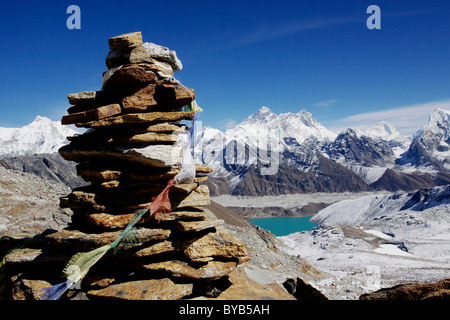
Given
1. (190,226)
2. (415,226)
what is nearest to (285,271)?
(190,226)

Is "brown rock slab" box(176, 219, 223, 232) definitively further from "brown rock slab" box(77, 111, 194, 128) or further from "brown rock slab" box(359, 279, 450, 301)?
"brown rock slab" box(359, 279, 450, 301)

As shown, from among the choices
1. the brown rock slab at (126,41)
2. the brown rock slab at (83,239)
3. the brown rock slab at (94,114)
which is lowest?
the brown rock slab at (83,239)

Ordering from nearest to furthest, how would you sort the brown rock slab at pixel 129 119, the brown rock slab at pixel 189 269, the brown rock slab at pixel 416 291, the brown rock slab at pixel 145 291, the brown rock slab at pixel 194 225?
the brown rock slab at pixel 416 291, the brown rock slab at pixel 145 291, the brown rock slab at pixel 189 269, the brown rock slab at pixel 129 119, the brown rock slab at pixel 194 225

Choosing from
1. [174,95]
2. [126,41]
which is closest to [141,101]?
[174,95]

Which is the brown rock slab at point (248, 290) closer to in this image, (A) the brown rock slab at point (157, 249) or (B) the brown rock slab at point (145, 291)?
(B) the brown rock slab at point (145, 291)

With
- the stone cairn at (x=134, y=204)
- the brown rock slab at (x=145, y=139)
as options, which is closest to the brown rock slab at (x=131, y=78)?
the stone cairn at (x=134, y=204)

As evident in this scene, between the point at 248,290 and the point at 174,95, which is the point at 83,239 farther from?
the point at 248,290

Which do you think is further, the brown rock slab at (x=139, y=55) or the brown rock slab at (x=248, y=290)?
the brown rock slab at (x=139, y=55)

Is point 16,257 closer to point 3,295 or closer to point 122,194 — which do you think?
point 3,295
